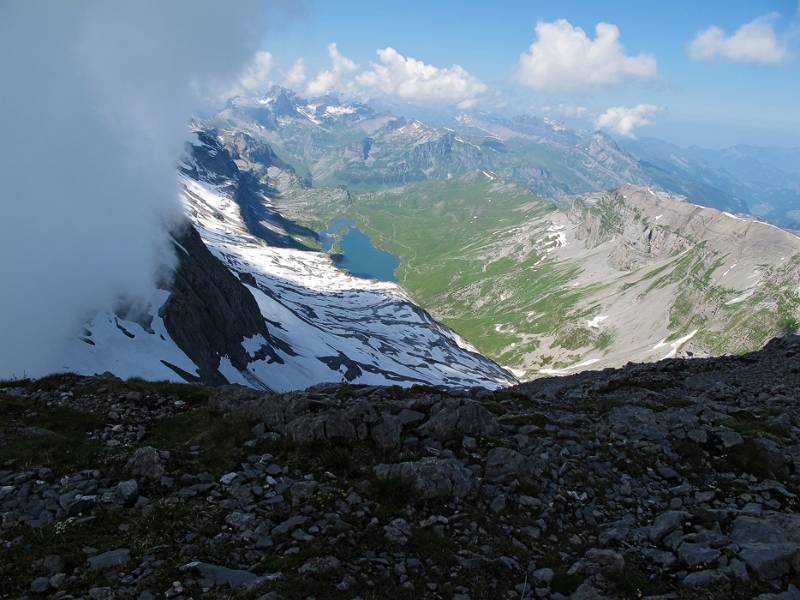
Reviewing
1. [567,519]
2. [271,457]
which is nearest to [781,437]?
[567,519]

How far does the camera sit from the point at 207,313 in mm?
101312

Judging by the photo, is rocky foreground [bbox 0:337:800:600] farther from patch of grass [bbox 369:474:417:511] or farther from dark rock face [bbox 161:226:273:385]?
dark rock face [bbox 161:226:273:385]

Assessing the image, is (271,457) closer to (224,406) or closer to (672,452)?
(224,406)

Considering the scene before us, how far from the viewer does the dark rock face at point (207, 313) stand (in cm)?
8641

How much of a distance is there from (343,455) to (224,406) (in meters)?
Result: 6.55

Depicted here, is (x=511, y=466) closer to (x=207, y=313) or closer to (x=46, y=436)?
(x=46, y=436)

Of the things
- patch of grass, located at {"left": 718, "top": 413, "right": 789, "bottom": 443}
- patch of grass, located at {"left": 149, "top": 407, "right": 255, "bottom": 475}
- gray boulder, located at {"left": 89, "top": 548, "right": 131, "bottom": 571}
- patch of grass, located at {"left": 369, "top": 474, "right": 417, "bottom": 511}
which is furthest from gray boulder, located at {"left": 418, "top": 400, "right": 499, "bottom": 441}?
patch of grass, located at {"left": 718, "top": 413, "right": 789, "bottom": 443}

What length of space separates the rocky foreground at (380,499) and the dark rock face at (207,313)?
67128 mm

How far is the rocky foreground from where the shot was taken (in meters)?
9.53

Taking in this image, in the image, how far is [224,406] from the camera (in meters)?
17.8

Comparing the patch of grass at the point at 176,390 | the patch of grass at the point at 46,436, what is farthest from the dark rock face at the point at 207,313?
the patch of grass at the point at 46,436

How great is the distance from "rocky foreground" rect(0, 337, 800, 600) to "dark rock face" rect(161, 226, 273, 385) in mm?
67128

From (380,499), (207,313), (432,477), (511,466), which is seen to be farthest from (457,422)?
(207,313)

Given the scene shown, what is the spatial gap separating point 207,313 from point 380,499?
98.4 meters
